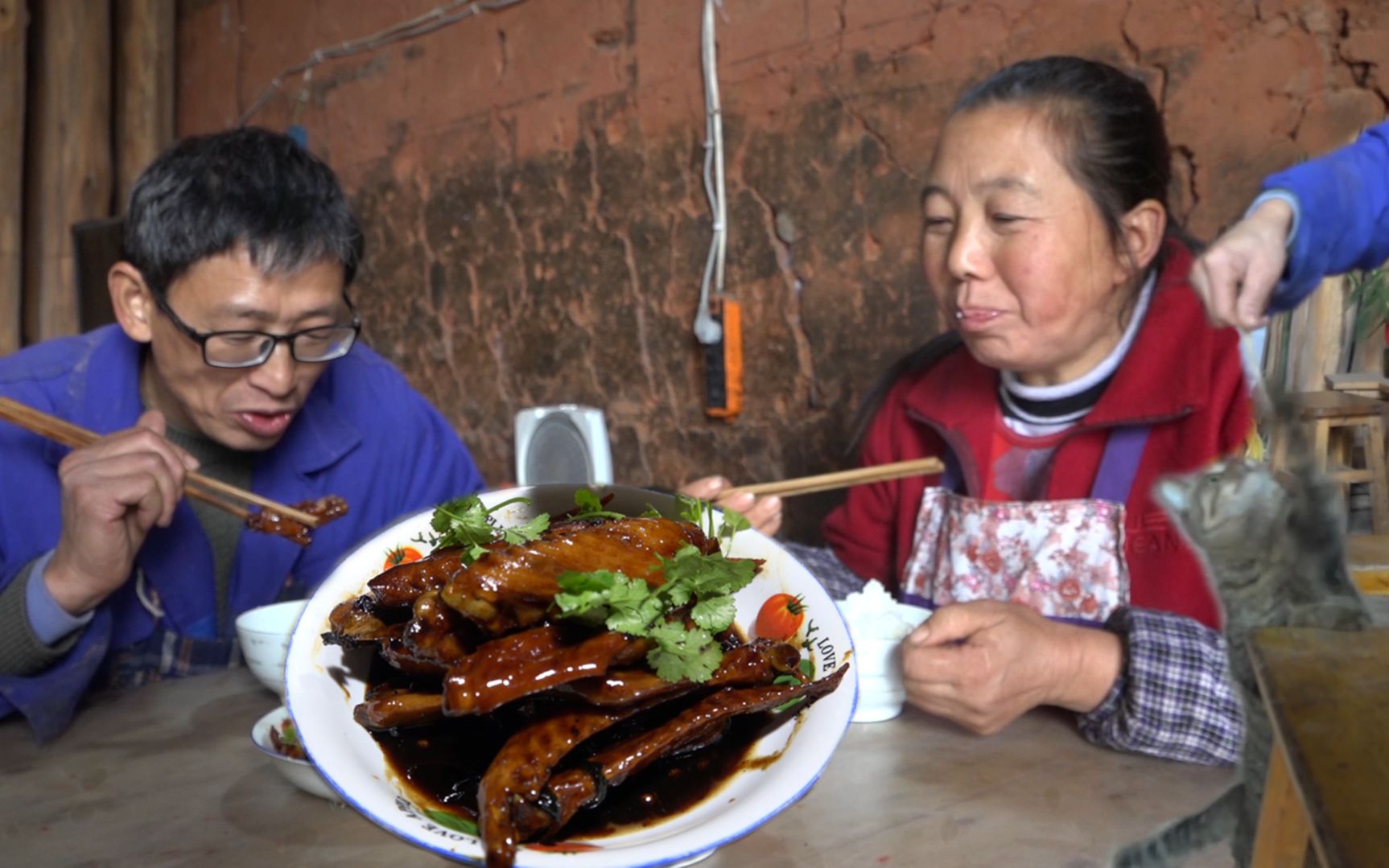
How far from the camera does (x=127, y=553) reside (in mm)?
1435

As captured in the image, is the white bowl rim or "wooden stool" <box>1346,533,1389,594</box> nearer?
"wooden stool" <box>1346,533,1389,594</box>

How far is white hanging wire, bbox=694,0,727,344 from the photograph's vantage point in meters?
2.49

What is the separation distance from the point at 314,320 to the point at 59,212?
302 cm

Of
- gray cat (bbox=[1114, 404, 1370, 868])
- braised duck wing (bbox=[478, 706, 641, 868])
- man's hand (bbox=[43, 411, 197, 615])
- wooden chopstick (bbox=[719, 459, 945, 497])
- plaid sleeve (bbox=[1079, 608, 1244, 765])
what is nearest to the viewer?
gray cat (bbox=[1114, 404, 1370, 868])

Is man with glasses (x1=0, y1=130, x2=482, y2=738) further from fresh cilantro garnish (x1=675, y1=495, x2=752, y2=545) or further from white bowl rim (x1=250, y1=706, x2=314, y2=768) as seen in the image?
fresh cilantro garnish (x1=675, y1=495, x2=752, y2=545)

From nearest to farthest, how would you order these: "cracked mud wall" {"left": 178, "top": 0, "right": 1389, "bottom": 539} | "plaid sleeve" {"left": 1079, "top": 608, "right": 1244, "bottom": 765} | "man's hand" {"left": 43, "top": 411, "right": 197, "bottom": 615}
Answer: "plaid sleeve" {"left": 1079, "top": 608, "right": 1244, "bottom": 765}
"man's hand" {"left": 43, "top": 411, "right": 197, "bottom": 615}
"cracked mud wall" {"left": 178, "top": 0, "right": 1389, "bottom": 539}

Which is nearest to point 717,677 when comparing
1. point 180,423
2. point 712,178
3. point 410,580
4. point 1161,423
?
point 410,580

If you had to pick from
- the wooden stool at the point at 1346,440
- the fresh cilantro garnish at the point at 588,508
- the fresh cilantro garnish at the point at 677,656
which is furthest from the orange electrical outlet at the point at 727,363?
the wooden stool at the point at 1346,440

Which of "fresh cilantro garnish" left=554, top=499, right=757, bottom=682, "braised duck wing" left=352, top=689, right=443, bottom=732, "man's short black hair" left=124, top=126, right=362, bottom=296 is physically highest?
"man's short black hair" left=124, top=126, right=362, bottom=296

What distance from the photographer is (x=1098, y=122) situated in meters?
1.54

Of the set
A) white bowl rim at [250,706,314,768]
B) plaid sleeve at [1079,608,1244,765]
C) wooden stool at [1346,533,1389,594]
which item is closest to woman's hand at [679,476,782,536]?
plaid sleeve at [1079,608,1244,765]

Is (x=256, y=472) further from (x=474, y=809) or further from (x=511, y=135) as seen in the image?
(x=511, y=135)

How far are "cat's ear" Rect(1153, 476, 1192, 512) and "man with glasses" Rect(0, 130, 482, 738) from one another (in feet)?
4.31

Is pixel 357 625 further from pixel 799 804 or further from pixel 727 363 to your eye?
pixel 727 363
